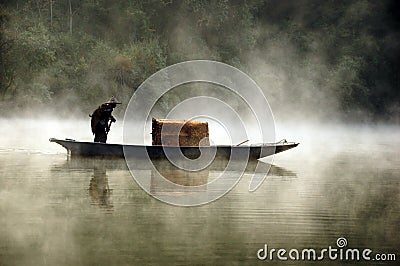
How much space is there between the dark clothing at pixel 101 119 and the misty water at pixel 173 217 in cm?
105

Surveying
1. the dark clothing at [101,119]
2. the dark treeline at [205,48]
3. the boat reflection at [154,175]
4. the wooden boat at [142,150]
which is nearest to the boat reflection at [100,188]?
the boat reflection at [154,175]

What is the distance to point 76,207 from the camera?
8.75 metres

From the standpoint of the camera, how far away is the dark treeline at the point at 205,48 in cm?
3180

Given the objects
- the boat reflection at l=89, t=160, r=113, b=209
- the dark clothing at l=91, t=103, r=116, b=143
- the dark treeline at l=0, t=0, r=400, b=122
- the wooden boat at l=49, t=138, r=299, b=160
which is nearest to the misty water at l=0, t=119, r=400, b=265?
the boat reflection at l=89, t=160, r=113, b=209

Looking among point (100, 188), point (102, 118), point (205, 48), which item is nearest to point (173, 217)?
point (100, 188)

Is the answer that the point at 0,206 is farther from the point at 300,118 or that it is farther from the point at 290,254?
the point at 300,118

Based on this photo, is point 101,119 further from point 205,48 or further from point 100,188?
point 205,48

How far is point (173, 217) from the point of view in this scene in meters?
8.38

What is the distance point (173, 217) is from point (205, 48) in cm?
3312

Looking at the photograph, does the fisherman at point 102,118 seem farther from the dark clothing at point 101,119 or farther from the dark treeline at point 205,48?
the dark treeline at point 205,48

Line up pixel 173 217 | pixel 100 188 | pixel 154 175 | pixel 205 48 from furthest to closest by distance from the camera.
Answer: pixel 205 48 < pixel 154 175 < pixel 100 188 < pixel 173 217

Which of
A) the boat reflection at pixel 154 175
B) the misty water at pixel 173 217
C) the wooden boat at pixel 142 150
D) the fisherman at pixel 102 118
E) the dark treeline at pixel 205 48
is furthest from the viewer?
the dark treeline at pixel 205 48

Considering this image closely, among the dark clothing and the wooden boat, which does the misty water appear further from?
the dark clothing

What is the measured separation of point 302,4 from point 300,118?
9.19 metres
